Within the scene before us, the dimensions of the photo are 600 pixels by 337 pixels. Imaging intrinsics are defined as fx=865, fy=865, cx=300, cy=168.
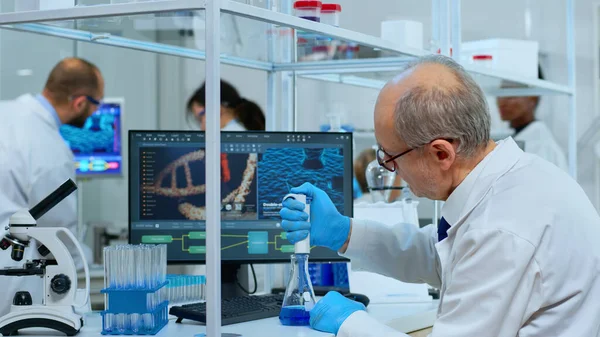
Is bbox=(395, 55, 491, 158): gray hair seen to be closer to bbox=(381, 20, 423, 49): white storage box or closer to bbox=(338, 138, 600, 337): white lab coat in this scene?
bbox=(338, 138, 600, 337): white lab coat

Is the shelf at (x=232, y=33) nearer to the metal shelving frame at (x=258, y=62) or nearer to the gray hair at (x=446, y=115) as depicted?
the metal shelving frame at (x=258, y=62)

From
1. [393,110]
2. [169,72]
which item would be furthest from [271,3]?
[169,72]

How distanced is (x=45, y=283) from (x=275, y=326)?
521 millimetres

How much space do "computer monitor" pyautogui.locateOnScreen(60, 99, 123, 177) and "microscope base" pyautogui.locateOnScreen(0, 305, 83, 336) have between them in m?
3.58

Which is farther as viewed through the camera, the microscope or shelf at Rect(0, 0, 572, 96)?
the microscope

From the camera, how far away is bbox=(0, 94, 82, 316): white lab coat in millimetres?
3018

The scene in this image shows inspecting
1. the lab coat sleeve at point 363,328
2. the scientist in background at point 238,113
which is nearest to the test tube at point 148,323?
the lab coat sleeve at point 363,328

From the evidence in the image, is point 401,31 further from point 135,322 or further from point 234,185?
point 135,322

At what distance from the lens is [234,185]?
234 centimetres

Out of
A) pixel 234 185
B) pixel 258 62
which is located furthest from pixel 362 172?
pixel 234 185

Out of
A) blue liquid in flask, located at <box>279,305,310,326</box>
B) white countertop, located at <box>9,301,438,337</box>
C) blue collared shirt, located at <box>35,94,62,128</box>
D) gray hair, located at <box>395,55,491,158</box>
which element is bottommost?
white countertop, located at <box>9,301,438,337</box>

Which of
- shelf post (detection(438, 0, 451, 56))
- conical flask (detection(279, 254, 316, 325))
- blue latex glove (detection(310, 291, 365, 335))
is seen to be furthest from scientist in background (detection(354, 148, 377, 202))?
blue latex glove (detection(310, 291, 365, 335))

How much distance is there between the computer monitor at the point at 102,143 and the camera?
5391 millimetres

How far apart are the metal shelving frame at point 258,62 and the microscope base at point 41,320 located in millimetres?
408
